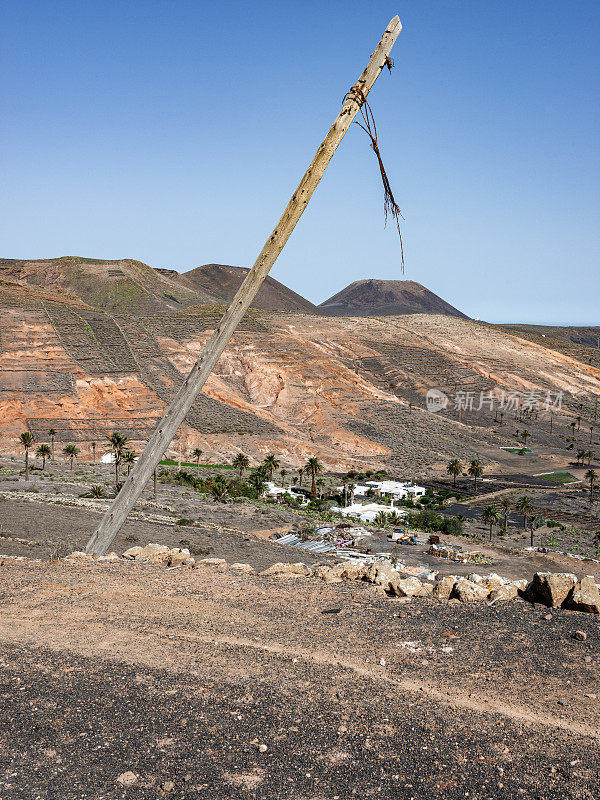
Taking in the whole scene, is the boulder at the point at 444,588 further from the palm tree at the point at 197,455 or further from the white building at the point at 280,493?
the palm tree at the point at 197,455

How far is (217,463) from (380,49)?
64.3 meters

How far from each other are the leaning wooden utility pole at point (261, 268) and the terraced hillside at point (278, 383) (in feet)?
207

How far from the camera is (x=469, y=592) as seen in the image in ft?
26.0

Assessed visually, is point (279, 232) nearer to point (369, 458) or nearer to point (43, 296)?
point (369, 458)

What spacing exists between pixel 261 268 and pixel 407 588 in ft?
15.1

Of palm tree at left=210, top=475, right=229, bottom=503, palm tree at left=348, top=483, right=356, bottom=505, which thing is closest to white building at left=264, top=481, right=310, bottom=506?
palm tree at left=348, top=483, right=356, bottom=505

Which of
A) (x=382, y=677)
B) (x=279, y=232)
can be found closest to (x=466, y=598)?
(x=382, y=677)

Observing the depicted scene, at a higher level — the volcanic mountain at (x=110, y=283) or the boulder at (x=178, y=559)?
the volcanic mountain at (x=110, y=283)

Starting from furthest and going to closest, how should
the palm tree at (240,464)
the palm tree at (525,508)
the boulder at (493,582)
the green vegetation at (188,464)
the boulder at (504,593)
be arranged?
the green vegetation at (188,464) < the palm tree at (240,464) < the palm tree at (525,508) < the boulder at (493,582) < the boulder at (504,593)

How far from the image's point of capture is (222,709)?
538 centimetres

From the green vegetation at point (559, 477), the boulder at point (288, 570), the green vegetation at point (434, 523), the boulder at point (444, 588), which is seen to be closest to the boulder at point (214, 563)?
the boulder at point (288, 570)

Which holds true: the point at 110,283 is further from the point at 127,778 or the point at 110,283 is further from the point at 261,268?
the point at 127,778

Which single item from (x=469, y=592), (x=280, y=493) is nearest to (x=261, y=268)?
(x=469, y=592)

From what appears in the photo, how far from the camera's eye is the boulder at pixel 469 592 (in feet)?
25.9
